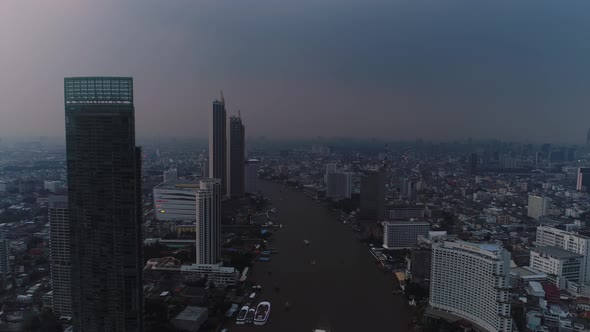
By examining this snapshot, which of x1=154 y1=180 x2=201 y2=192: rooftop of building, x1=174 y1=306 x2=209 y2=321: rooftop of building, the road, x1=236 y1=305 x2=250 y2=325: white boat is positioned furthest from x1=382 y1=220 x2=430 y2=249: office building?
x1=154 y1=180 x2=201 y2=192: rooftop of building

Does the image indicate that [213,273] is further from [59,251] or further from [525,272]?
[525,272]

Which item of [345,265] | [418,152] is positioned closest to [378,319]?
[345,265]

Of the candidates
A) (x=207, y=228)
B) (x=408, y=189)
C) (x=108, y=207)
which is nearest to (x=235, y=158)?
(x=408, y=189)

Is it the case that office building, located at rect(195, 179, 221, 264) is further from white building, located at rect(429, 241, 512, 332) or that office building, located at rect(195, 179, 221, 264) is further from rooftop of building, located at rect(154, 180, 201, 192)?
rooftop of building, located at rect(154, 180, 201, 192)

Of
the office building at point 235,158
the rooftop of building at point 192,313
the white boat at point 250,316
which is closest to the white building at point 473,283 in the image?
the white boat at point 250,316

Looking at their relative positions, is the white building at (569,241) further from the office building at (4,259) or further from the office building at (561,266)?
the office building at (4,259)
